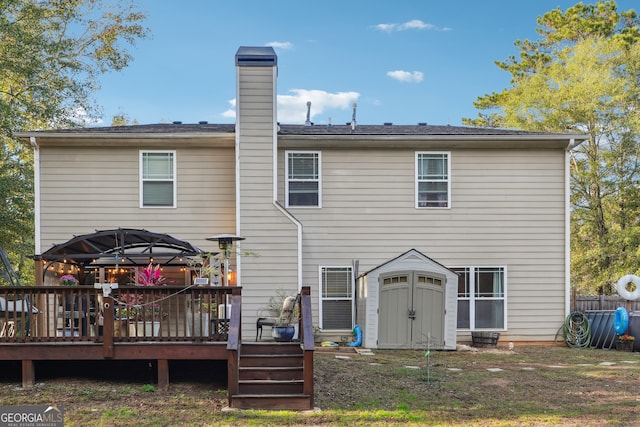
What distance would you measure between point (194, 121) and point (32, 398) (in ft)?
32.9

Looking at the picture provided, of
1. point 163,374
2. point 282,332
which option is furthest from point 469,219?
point 163,374

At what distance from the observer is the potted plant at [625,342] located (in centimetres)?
1374

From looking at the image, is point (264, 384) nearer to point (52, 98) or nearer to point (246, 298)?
point (246, 298)

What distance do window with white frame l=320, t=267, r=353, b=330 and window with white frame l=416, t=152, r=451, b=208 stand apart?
7.66 feet

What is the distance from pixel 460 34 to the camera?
27.2 metres

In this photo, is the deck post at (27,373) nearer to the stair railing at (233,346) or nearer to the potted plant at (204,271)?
the potted plant at (204,271)

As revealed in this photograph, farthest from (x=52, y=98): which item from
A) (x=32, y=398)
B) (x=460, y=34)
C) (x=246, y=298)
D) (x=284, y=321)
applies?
(x=460, y=34)

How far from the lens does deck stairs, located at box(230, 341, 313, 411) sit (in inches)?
298

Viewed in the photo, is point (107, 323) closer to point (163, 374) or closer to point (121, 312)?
point (121, 312)

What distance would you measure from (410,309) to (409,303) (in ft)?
0.40

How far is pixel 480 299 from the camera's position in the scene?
46.5 feet

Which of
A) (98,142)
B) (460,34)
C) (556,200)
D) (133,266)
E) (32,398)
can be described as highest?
(460,34)

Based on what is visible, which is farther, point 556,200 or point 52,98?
point 52,98

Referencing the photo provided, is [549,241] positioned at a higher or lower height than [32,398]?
higher
